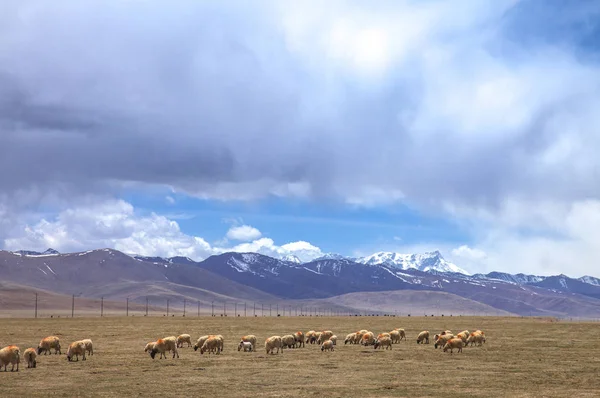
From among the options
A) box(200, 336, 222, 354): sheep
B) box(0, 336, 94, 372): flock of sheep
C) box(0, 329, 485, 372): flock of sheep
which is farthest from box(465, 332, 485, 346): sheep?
box(0, 336, 94, 372): flock of sheep

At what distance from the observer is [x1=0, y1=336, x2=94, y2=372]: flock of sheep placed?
37.1 meters

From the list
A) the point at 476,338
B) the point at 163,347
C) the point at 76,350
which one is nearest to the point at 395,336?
the point at 476,338

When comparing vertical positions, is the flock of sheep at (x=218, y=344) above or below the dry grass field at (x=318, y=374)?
above

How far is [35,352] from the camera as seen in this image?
40219mm

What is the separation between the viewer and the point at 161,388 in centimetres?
3081

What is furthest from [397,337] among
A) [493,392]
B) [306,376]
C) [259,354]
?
[493,392]

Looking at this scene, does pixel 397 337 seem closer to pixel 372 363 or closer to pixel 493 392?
pixel 372 363

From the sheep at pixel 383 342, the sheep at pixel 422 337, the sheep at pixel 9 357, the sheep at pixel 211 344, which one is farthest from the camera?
the sheep at pixel 422 337

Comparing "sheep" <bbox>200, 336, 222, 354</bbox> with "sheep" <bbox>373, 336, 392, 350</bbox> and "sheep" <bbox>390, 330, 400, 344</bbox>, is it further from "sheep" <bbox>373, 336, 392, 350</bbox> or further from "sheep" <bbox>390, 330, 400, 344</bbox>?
"sheep" <bbox>390, 330, 400, 344</bbox>

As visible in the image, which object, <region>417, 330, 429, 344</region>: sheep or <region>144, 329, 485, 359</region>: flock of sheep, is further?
<region>417, 330, 429, 344</region>: sheep

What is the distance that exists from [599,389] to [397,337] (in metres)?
28.8

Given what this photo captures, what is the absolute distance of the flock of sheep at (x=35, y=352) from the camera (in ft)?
122

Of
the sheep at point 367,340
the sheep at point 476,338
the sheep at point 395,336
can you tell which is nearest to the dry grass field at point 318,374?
the sheep at point 367,340

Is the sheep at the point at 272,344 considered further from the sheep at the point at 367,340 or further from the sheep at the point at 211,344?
the sheep at the point at 367,340
